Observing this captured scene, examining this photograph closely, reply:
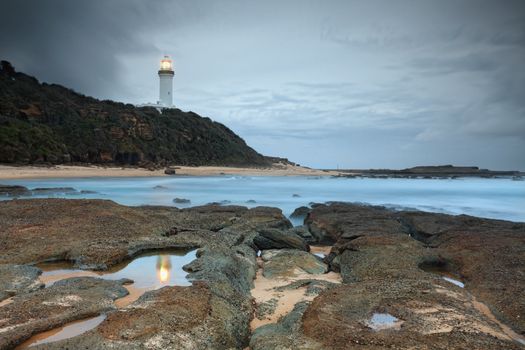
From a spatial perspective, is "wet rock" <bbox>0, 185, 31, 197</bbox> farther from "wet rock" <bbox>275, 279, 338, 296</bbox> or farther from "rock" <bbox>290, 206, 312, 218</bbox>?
"wet rock" <bbox>275, 279, 338, 296</bbox>

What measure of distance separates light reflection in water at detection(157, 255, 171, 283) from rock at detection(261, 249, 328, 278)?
5.08ft

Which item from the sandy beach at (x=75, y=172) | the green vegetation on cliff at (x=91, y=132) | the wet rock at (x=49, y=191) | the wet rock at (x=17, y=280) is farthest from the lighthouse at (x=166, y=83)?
the wet rock at (x=17, y=280)

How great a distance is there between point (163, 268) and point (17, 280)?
1.95 metres

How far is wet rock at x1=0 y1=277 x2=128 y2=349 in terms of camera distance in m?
3.49

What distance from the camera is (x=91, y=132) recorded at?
42.2 m

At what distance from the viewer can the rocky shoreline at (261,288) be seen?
11.5ft

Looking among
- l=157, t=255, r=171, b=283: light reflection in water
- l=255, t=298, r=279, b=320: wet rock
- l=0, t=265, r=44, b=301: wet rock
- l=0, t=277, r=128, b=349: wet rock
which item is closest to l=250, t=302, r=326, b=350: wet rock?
l=255, t=298, r=279, b=320: wet rock

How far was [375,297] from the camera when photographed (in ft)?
14.7

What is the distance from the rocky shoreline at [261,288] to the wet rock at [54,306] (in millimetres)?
12

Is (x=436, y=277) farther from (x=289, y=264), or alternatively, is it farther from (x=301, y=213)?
(x=301, y=213)

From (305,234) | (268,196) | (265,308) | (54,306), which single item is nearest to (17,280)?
(54,306)

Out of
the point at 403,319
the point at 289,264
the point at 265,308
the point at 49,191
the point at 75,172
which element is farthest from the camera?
the point at 75,172

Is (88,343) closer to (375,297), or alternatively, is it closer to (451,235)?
(375,297)

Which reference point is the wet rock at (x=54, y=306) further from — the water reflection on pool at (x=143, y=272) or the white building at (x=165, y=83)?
the white building at (x=165, y=83)
